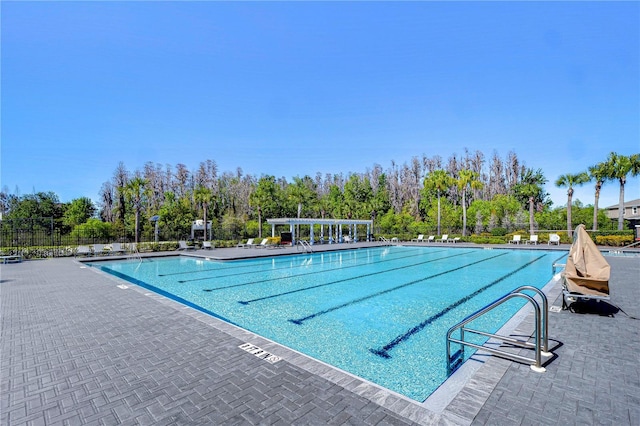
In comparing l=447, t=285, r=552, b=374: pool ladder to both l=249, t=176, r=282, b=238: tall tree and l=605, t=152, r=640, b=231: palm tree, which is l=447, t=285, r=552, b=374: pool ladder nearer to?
l=605, t=152, r=640, b=231: palm tree

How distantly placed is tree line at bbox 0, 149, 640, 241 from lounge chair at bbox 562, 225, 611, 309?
850 inches

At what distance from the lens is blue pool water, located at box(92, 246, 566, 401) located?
423 cm

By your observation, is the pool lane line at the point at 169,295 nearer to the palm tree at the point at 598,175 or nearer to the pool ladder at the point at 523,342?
the pool ladder at the point at 523,342

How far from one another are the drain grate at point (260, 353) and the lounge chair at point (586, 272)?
16.1 feet

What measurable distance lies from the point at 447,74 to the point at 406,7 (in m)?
6.13

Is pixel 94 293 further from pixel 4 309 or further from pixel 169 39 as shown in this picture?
pixel 169 39

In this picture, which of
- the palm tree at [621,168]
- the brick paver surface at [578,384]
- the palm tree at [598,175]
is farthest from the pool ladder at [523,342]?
the palm tree at [598,175]

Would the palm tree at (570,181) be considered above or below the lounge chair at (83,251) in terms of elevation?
above

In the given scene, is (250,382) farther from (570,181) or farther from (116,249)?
(570,181)

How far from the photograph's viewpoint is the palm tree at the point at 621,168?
863 inches

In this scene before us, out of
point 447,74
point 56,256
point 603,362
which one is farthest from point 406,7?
point 56,256

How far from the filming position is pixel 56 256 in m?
15.6

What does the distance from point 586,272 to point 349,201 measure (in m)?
32.3

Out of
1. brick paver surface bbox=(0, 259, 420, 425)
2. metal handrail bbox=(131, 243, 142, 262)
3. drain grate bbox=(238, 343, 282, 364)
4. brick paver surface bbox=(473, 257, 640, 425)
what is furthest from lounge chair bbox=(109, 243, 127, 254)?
brick paver surface bbox=(473, 257, 640, 425)
